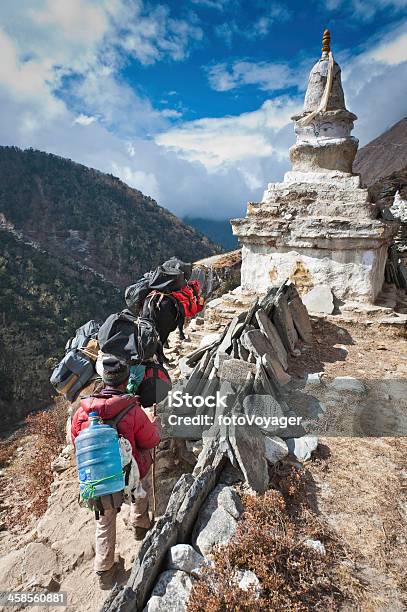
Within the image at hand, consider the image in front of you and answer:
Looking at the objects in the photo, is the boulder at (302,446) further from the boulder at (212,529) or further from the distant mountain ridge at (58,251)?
the distant mountain ridge at (58,251)

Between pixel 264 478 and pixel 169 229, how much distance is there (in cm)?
7000

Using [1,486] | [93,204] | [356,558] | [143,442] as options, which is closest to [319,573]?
[356,558]

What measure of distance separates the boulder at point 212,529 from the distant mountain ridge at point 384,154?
35.5m

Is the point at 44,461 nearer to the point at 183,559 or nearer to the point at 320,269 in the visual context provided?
the point at 183,559

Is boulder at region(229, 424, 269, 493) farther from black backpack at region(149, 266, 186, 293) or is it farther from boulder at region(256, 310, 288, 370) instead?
black backpack at region(149, 266, 186, 293)

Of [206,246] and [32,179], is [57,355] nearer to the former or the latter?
[206,246]

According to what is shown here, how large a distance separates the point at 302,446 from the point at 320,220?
461 cm

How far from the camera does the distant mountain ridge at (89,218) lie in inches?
2405

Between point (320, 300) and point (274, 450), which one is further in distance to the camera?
point (320, 300)

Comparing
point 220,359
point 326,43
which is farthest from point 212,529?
point 326,43

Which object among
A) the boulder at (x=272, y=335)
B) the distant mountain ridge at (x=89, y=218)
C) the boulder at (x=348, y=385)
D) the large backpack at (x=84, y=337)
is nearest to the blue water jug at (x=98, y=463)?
the large backpack at (x=84, y=337)

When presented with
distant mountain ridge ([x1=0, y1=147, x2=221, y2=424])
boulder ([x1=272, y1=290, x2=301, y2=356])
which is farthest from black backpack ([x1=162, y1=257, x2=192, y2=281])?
distant mountain ridge ([x1=0, y1=147, x2=221, y2=424])

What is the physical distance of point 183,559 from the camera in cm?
230

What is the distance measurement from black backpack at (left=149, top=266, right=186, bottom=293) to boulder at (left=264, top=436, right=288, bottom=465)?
2.55 m
